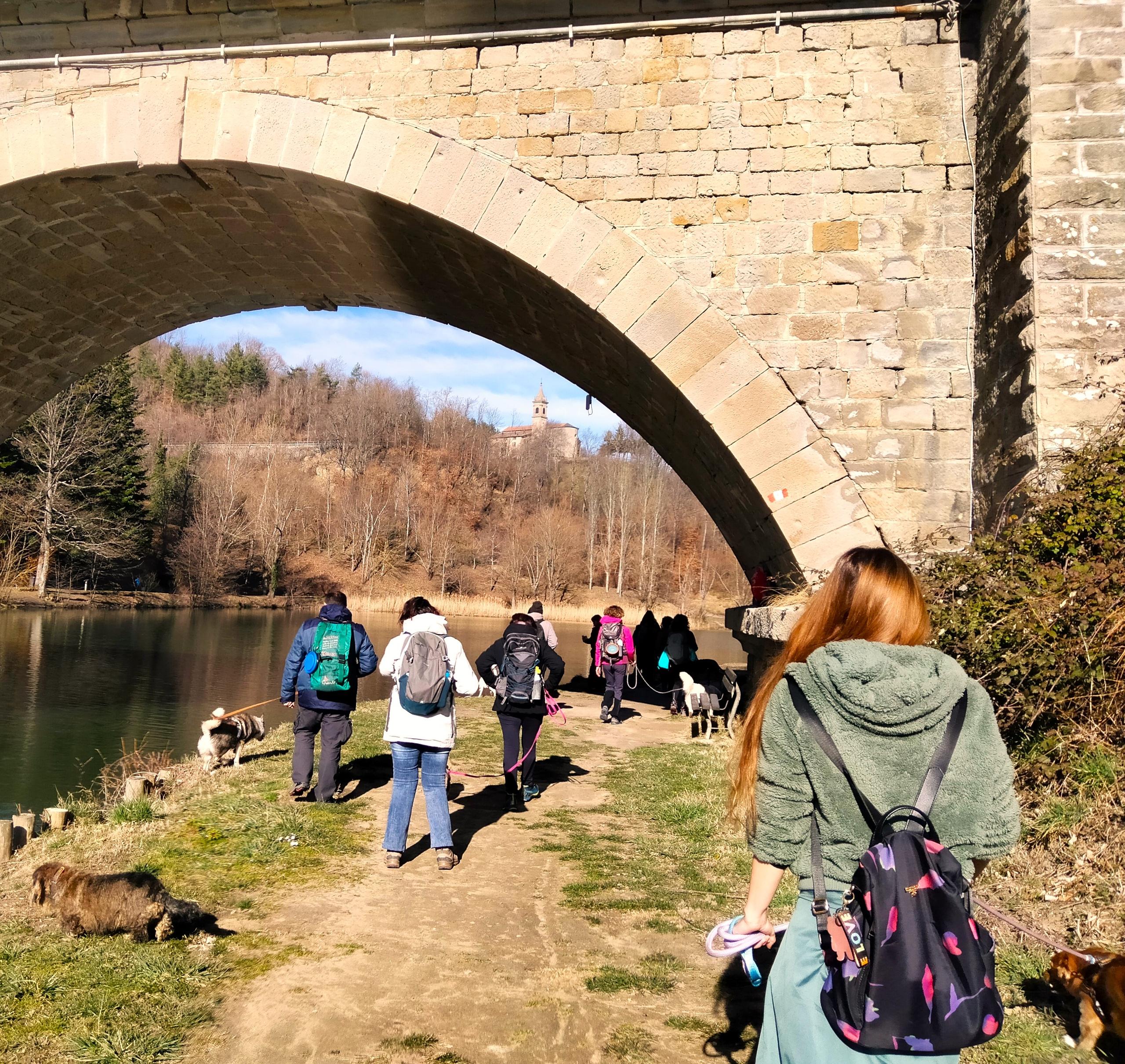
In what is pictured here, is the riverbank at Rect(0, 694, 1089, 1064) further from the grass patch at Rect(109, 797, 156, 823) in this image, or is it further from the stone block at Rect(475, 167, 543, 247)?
the stone block at Rect(475, 167, 543, 247)

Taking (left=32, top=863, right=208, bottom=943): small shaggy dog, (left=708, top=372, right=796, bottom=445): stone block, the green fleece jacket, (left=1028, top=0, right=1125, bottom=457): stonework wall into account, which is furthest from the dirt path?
(left=1028, top=0, right=1125, bottom=457): stonework wall

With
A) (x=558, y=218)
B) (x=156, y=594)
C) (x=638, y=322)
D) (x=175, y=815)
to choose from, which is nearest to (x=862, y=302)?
(x=638, y=322)

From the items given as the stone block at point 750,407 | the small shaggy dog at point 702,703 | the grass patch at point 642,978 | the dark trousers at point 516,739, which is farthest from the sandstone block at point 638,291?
the small shaggy dog at point 702,703

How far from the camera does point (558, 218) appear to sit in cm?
577

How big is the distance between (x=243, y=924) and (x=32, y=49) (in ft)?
20.4

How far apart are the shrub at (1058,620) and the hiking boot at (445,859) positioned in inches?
104

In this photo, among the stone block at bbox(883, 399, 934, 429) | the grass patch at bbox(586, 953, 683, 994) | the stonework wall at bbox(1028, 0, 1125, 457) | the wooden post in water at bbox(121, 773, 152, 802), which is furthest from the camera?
the wooden post in water at bbox(121, 773, 152, 802)

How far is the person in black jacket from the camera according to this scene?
6.16 metres

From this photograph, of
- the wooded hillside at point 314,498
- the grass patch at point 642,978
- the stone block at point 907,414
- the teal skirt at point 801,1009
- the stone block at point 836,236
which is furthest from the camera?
the wooded hillside at point 314,498

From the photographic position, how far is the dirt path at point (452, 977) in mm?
2846

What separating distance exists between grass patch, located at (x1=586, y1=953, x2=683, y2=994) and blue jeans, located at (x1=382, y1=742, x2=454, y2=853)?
4.76ft

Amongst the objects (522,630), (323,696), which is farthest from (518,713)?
(323,696)

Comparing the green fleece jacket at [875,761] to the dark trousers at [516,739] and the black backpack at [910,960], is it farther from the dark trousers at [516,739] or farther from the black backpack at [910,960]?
the dark trousers at [516,739]

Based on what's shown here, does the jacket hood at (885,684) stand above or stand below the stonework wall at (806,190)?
below
